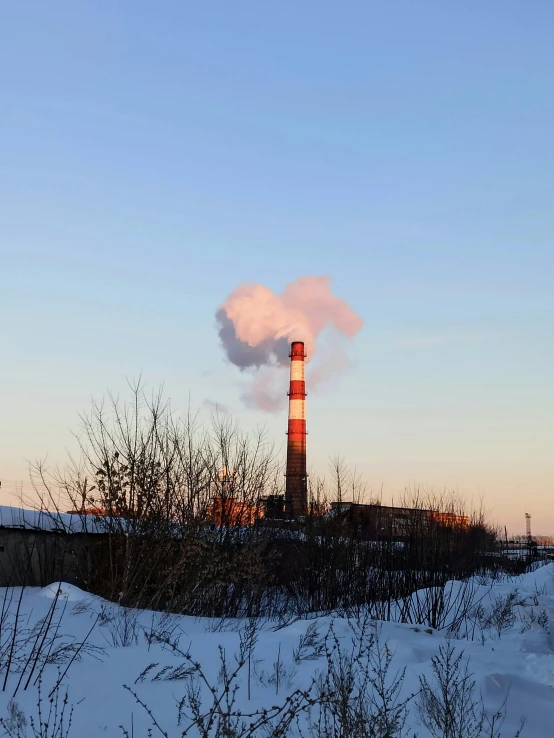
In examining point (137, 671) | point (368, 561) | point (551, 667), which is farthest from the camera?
point (368, 561)

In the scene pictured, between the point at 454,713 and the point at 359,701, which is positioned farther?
the point at 454,713

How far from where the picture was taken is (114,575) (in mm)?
10531

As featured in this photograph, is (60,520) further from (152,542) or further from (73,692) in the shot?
(73,692)

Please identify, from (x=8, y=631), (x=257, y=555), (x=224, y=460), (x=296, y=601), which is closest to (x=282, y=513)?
(x=224, y=460)

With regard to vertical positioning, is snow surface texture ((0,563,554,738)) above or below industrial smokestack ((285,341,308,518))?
below

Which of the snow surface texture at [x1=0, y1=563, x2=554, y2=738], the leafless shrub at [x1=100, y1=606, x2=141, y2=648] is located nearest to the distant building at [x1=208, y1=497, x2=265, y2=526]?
the leafless shrub at [x1=100, y1=606, x2=141, y2=648]

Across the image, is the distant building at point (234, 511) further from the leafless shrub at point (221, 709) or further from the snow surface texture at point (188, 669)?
the leafless shrub at point (221, 709)

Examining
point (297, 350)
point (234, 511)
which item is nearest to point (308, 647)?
point (234, 511)

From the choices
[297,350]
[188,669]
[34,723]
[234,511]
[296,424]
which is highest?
[297,350]

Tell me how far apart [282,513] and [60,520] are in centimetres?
630

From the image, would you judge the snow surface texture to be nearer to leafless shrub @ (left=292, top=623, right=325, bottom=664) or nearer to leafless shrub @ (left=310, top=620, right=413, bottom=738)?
leafless shrub @ (left=292, top=623, right=325, bottom=664)

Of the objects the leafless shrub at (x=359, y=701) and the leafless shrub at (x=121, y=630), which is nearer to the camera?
the leafless shrub at (x=359, y=701)

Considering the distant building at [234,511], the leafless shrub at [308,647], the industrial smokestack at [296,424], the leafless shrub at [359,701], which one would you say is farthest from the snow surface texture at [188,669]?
the industrial smokestack at [296,424]

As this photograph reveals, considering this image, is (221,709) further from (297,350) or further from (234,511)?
(297,350)
